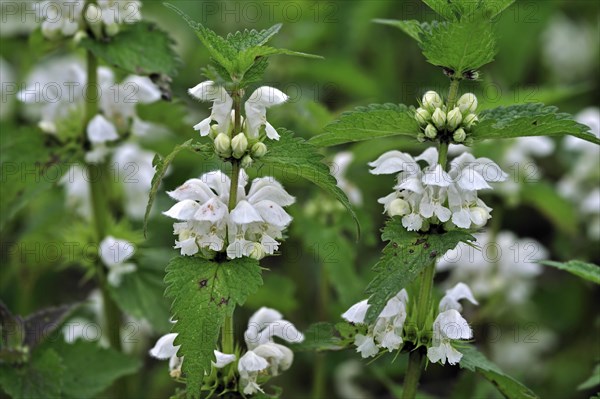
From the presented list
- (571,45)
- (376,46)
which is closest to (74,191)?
(376,46)

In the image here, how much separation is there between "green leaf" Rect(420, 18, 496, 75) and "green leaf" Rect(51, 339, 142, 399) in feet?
4.50

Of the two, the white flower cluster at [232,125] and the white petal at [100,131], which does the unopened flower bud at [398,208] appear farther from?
the white petal at [100,131]

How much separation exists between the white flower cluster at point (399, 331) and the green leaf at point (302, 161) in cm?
24

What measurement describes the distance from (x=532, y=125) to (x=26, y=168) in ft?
5.40

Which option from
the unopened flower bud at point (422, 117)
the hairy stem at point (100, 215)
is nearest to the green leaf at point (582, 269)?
the unopened flower bud at point (422, 117)

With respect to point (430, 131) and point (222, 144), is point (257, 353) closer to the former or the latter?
point (222, 144)

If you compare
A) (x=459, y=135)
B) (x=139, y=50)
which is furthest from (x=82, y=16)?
(x=459, y=135)

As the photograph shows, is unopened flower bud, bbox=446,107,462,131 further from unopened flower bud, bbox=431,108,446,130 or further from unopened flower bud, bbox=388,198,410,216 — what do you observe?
unopened flower bud, bbox=388,198,410,216

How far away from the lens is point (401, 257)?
181 centimetres

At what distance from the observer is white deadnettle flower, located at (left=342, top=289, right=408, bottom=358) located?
1.93 metres

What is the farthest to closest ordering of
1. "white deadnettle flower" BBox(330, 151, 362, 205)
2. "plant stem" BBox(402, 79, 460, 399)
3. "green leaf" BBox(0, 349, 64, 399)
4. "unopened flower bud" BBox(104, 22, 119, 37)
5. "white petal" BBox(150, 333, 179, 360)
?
"white deadnettle flower" BBox(330, 151, 362, 205) < "unopened flower bud" BBox(104, 22, 119, 37) < "green leaf" BBox(0, 349, 64, 399) < "white petal" BBox(150, 333, 179, 360) < "plant stem" BBox(402, 79, 460, 399)

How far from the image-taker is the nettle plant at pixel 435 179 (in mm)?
1816

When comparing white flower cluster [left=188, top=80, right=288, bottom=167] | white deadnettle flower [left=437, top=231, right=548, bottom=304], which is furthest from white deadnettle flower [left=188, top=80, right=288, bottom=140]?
white deadnettle flower [left=437, top=231, right=548, bottom=304]

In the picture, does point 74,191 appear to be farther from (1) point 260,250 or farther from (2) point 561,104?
(2) point 561,104
